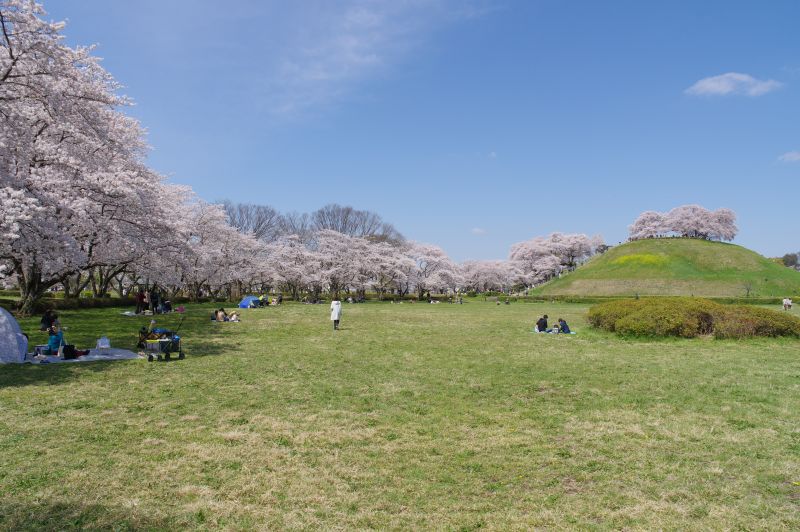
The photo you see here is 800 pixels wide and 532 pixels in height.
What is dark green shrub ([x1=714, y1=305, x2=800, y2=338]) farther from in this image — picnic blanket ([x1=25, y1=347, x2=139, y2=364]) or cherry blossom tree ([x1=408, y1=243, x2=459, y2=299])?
cherry blossom tree ([x1=408, y1=243, x2=459, y2=299])

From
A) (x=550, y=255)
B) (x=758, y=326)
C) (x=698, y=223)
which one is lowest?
(x=758, y=326)

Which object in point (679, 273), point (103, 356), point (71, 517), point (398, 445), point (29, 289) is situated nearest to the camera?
point (71, 517)

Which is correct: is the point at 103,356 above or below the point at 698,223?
below

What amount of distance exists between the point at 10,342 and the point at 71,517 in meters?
11.8

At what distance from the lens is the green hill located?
7550 centimetres

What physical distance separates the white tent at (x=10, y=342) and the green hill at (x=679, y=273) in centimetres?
7924

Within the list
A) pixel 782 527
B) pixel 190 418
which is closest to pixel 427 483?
pixel 782 527

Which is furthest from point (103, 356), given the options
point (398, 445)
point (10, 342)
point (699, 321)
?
point (699, 321)

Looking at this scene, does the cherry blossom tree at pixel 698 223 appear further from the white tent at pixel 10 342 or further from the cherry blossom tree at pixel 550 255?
the white tent at pixel 10 342

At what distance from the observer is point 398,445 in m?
7.89

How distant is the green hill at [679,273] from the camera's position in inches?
2972

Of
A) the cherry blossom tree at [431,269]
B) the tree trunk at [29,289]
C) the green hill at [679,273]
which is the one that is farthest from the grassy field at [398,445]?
the green hill at [679,273]

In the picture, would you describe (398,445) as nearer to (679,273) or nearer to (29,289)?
(29,289)

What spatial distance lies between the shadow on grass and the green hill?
270 ft
